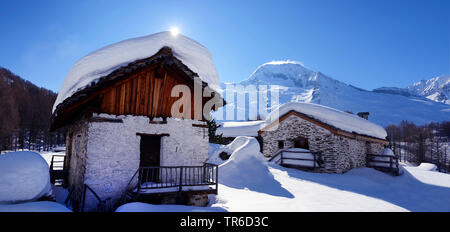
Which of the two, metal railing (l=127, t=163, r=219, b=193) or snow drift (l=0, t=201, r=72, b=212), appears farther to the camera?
metal railing (l=127, t=163, r=219, b=193)

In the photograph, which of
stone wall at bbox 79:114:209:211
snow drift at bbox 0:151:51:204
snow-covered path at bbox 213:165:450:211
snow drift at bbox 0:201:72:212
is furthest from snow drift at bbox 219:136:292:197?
snow drift at bbox 0:151:51:204

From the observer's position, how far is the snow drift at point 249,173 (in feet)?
39.9

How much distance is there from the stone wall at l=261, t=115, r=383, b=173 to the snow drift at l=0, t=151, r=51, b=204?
14912 millimetres

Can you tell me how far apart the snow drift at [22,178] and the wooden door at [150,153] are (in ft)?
9.97

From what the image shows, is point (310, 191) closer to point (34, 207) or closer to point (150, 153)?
point (150, 153)

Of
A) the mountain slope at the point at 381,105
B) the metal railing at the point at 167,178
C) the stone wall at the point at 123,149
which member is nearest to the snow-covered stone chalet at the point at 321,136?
the metal railing at the point at 167,178

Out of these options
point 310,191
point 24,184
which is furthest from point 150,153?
point 310,191

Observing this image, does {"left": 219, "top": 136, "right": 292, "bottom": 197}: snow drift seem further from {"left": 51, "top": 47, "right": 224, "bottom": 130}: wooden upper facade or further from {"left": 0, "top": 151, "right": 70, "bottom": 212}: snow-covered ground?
{"left": 0, "top": 151, "right": 70, "bottom": 212}: snow-covered ground

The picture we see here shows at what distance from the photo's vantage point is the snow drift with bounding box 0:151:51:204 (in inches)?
236

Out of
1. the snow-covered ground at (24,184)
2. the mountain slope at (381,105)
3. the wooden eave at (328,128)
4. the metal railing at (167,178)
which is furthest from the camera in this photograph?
the mountain slope at (381,105)

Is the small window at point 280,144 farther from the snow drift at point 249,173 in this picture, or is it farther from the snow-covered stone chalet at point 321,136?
the snow drift at point 249,173

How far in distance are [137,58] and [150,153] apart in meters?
3.59

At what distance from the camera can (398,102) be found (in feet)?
399
